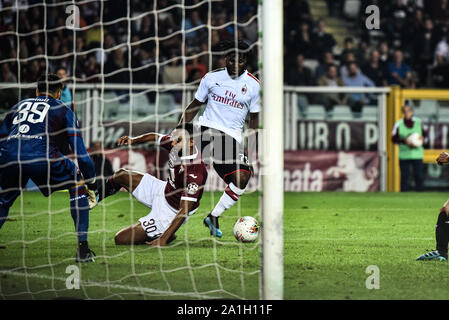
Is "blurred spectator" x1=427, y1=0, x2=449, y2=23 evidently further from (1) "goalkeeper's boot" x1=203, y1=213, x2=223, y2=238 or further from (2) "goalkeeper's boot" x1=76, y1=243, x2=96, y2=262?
(2) "goalkeeper's boot" x1=76, y1=243, x2=96, y2=262

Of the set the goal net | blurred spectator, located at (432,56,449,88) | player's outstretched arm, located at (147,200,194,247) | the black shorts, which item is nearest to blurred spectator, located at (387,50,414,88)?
blurred spectator, located at (432,56,449,88)

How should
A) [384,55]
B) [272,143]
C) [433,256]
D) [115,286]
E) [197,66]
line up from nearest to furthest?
[272,143] → [115,286] → [433,256] → [197,66] → [384,55]

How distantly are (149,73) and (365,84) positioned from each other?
4515 millimetres

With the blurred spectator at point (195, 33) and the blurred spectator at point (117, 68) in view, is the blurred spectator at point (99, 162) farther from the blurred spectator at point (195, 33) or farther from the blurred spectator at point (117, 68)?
the blurred spectator at point (195, 33)

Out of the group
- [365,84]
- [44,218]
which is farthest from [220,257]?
[365,84]

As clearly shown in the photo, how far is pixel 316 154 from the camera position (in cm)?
1451

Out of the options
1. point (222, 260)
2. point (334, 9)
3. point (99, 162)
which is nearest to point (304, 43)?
point (334, 9)

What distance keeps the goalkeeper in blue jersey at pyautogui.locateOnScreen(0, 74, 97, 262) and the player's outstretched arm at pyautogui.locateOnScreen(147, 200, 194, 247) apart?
78 cm

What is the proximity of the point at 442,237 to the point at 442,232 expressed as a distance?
7 centimetres

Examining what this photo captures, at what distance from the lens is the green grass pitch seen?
521cm

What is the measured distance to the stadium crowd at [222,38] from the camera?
14367mm

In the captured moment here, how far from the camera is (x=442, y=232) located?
6.48 meters

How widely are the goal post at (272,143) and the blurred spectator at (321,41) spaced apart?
12.2 metres

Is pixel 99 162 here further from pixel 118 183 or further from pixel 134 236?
pixel 134 236
